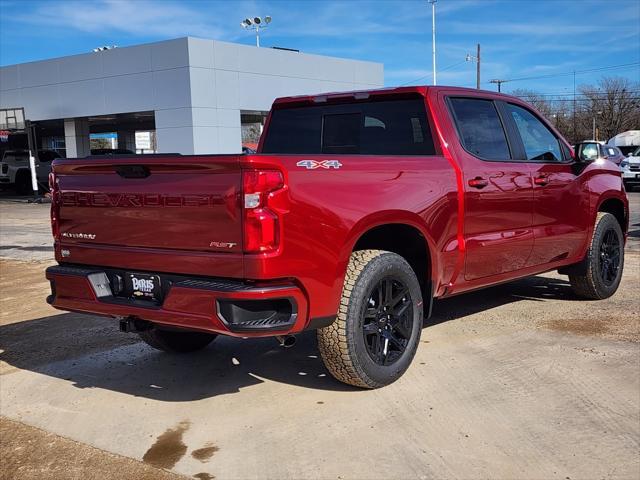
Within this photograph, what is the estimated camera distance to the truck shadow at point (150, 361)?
179 inches

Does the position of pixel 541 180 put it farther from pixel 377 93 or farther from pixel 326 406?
pixel 326 406

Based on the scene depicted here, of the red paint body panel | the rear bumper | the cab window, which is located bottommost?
the rear bumper

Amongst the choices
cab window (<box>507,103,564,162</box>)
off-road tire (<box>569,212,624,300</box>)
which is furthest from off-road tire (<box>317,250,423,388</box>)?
off-road tire (<box>569,212,624,300</box>)

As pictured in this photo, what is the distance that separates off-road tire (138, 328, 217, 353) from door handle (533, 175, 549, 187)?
3023 millimetres

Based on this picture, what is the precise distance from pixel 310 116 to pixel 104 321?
9.61 feet

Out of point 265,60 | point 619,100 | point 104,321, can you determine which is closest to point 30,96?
point 265,60

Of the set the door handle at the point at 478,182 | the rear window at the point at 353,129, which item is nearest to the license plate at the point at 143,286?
the rear window at the point at 353,129

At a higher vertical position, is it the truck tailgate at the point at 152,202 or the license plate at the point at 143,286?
the truck tailgate at the point at 152,202

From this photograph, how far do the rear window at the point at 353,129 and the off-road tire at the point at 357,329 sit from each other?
1.15 metres

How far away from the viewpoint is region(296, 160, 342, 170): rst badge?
361cm

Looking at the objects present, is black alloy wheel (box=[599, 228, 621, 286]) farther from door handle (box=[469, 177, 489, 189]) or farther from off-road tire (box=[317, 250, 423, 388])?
off-road tire (box=[317, 250, 423, 388])

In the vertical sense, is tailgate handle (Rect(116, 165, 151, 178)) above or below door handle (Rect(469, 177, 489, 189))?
above

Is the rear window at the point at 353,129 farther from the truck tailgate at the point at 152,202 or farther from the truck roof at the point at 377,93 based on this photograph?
the truck tailgate at the point at 152,202

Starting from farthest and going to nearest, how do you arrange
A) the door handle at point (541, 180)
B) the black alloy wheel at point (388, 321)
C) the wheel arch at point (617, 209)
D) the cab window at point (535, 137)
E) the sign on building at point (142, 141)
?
1. the sign on building at point (142, 141)
2. the wheel arch at point (617, 209)
3. the cab window at point (535, 137)
4. the door handle at point (541, 180)
5. the black alloy wheel at point (388, 321)
